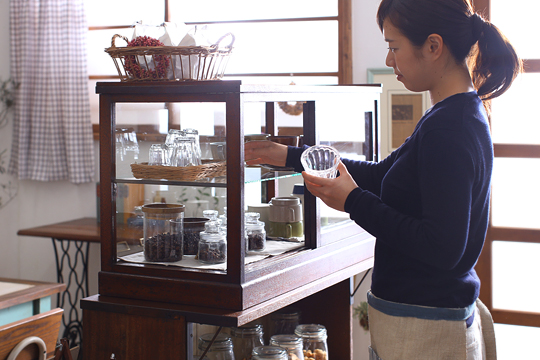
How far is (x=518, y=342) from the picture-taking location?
3062mm

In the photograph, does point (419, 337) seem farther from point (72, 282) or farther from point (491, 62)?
point (72, 282)

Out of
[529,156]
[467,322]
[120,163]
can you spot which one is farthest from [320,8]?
[467,322]

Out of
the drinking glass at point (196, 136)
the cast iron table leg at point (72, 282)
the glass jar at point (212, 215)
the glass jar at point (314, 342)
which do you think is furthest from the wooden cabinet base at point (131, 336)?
the cast iron table leg at point (72, 282)

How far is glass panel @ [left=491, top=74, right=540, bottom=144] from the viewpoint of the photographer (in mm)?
3017

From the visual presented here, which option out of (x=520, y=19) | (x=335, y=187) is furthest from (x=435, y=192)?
(x=520, y=19)

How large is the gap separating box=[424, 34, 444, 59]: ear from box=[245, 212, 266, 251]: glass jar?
2.22 feet

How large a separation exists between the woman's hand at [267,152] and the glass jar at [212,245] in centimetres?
24

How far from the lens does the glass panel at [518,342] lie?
304cm

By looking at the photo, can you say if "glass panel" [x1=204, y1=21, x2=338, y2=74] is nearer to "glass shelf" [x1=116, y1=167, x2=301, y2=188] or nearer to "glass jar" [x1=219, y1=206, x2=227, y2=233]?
"glass shelf" [x1=116, y1=167, x2=301, y2=188]

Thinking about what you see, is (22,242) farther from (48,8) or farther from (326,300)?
(326,300)

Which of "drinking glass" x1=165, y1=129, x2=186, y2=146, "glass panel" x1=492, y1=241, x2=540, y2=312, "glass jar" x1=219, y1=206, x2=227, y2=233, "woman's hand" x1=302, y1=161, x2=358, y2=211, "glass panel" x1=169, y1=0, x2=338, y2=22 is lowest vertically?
"glass panel" x1=492, y1=241, x2=540, y2=312

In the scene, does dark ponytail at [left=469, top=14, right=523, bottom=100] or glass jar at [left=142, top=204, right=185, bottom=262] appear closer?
dark ponytail at [left=469, top=14, right=523, bottom=100]

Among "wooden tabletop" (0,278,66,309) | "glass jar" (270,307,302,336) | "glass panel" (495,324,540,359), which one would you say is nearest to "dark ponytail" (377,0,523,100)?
"glass jar" (270,307,302,336)

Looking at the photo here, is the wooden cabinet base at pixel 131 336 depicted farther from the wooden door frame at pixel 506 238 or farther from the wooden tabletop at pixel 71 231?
the wooden door frame at pixel 506 238
